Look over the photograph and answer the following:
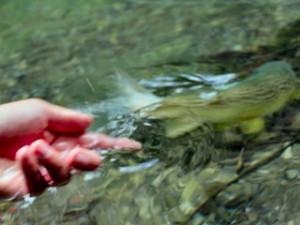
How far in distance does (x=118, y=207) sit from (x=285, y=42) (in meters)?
1.83

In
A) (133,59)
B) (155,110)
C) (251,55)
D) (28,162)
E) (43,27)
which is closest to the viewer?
(28,162)

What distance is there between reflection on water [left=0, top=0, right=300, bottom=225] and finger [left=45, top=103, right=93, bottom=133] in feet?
0.63

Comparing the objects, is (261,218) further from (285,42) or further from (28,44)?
(28,44)

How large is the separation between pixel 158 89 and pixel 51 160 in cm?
151

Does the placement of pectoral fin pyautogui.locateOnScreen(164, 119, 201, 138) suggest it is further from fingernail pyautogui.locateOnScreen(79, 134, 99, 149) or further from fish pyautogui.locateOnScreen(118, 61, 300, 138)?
fingernail pyautogui.locateOnScreen(79, 134, 99, 149)

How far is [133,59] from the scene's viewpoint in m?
4.11

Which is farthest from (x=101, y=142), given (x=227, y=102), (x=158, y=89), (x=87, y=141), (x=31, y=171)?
(x=158, y=89)

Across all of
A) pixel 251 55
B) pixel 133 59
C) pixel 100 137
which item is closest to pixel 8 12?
pixel 133 59

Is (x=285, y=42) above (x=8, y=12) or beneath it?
beneath

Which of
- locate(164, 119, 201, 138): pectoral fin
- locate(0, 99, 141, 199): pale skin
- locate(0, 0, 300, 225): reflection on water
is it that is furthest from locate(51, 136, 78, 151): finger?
locate(164, 119, 201, 138): pectoral fin

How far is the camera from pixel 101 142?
8.46 feet

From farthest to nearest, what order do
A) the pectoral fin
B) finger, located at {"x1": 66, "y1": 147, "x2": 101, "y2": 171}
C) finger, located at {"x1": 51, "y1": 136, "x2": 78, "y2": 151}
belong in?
the pectoral fin
finger, located at {"x1": 51, "y1": 136, "x2": 78, "y2": 151}
finger, located at {"x1": 66, "y1": 147, "x2": 101, "y2": 171}

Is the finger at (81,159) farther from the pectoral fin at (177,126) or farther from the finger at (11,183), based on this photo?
the pectoral fin at (177,126)

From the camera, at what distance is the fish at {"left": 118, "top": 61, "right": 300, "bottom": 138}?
304 centimetres
